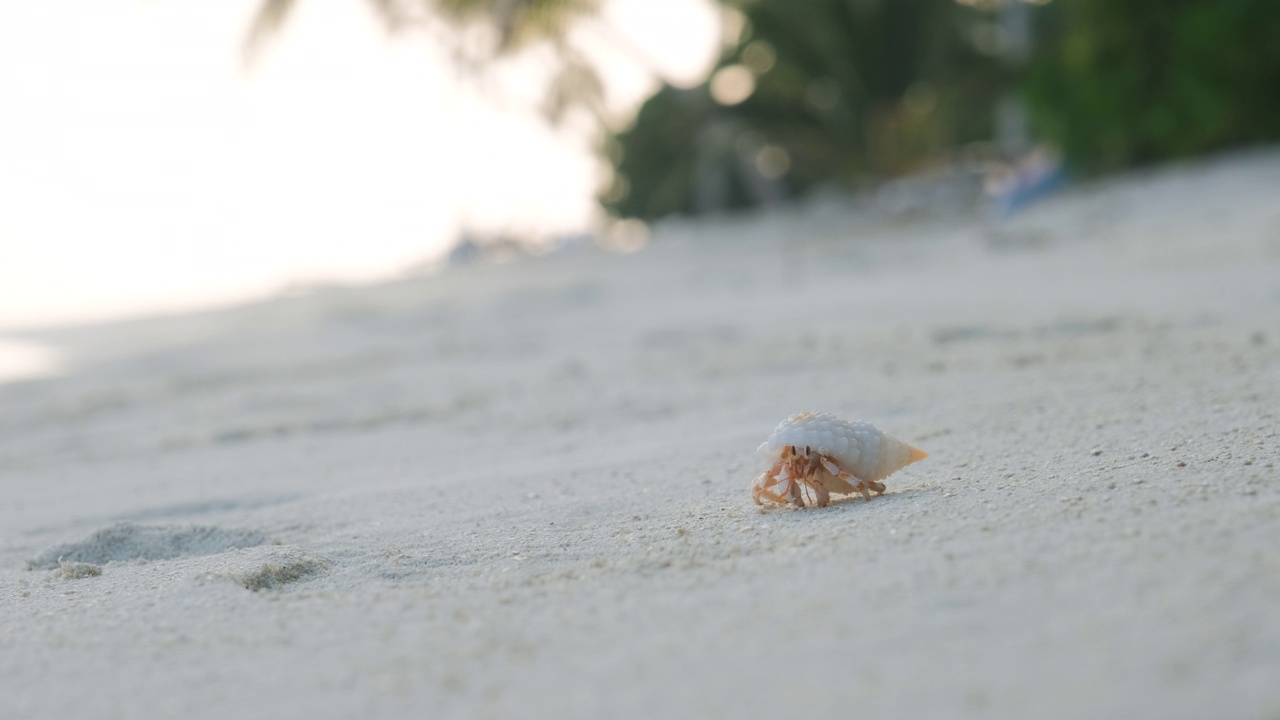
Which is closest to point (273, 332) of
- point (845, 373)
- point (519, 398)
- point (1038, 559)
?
point (519, 398)

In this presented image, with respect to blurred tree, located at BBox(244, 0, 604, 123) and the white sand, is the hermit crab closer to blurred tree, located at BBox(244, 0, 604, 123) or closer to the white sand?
the white sand

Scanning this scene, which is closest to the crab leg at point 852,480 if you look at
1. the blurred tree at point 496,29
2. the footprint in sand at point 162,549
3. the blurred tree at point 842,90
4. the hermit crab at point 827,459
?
the hermit crab at point 827,459

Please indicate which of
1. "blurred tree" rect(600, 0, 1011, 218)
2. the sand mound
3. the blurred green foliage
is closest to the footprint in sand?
the sand mound

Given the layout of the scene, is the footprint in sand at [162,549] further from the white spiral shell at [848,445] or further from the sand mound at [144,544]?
the white spiral shell at [848,445]

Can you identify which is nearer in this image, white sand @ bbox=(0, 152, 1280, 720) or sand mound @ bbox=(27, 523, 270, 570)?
white sand @ bbox=(0, 152, 1280, 720)

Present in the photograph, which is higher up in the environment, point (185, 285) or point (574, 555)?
point (185, 285)

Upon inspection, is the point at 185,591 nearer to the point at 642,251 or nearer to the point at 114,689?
the point at 114,689
